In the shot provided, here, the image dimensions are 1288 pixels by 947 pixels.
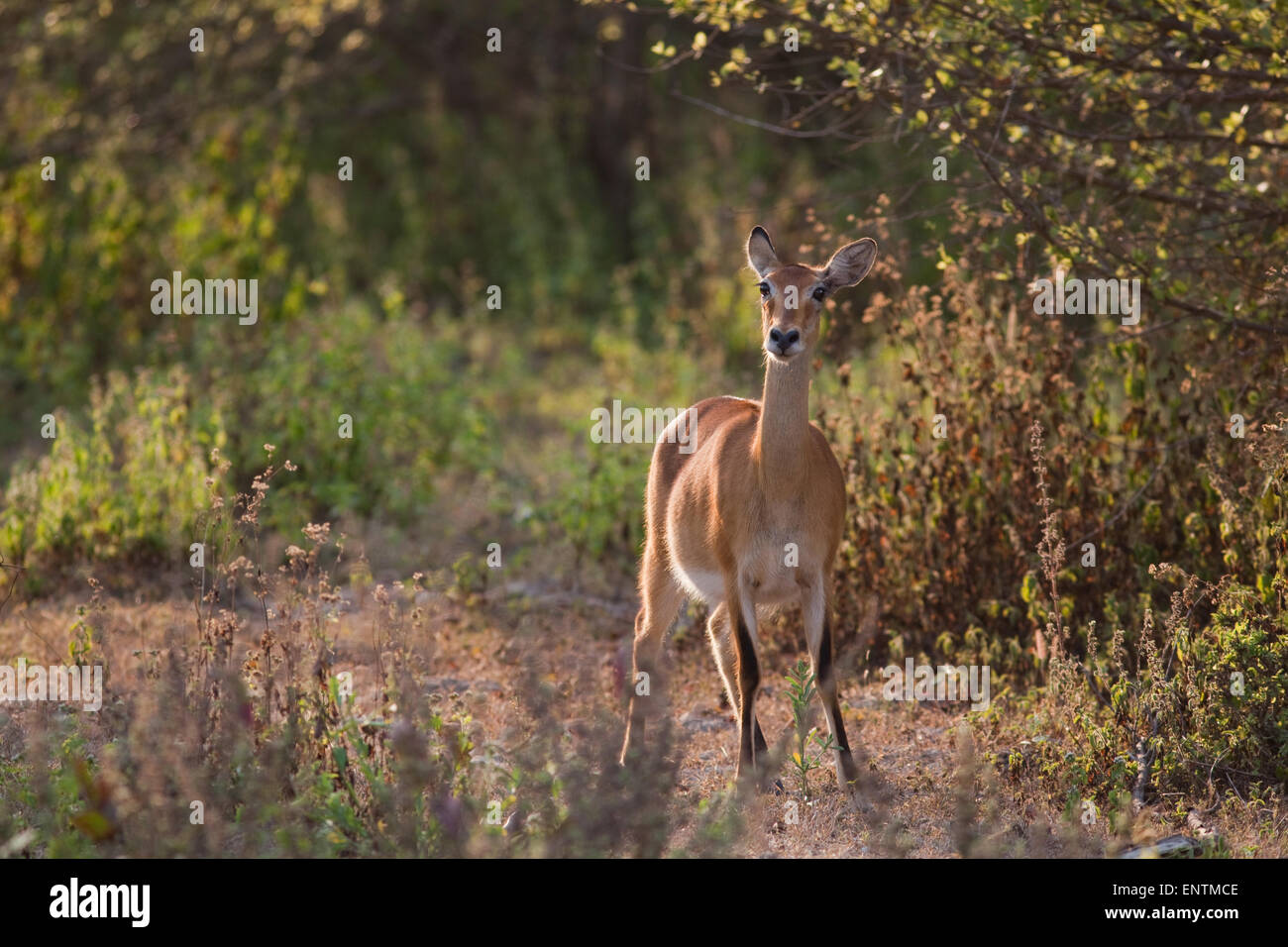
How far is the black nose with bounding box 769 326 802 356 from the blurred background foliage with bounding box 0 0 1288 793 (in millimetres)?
1456

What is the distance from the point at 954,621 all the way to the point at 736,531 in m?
1.89

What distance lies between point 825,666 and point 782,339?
4.48ft

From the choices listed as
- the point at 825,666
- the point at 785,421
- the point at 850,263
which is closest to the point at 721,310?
the point at 850,263

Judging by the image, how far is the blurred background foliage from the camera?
23.0ft


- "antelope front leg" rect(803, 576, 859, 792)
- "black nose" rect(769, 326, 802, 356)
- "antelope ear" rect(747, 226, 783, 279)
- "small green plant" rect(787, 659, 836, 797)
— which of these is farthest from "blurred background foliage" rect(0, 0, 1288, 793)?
"black nose" rect(769, 326, 802, 356)

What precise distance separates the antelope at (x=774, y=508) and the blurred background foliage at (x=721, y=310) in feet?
3.19

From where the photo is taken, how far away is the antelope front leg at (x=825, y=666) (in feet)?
19.5

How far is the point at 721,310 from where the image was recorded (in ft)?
43.9

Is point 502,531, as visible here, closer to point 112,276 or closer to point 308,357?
point 308,357

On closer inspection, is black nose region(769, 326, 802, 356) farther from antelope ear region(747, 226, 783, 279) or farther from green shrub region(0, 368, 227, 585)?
green shrub region(0, 368, 227, 585)

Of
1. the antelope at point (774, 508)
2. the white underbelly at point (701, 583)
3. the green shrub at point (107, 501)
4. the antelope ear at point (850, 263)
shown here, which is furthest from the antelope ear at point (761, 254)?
the green shrub at point (107, 501)

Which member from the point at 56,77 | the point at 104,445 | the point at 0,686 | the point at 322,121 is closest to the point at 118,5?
the point at 56,77

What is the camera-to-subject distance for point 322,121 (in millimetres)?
17594

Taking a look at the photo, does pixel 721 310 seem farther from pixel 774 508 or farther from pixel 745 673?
pixel 745 673
